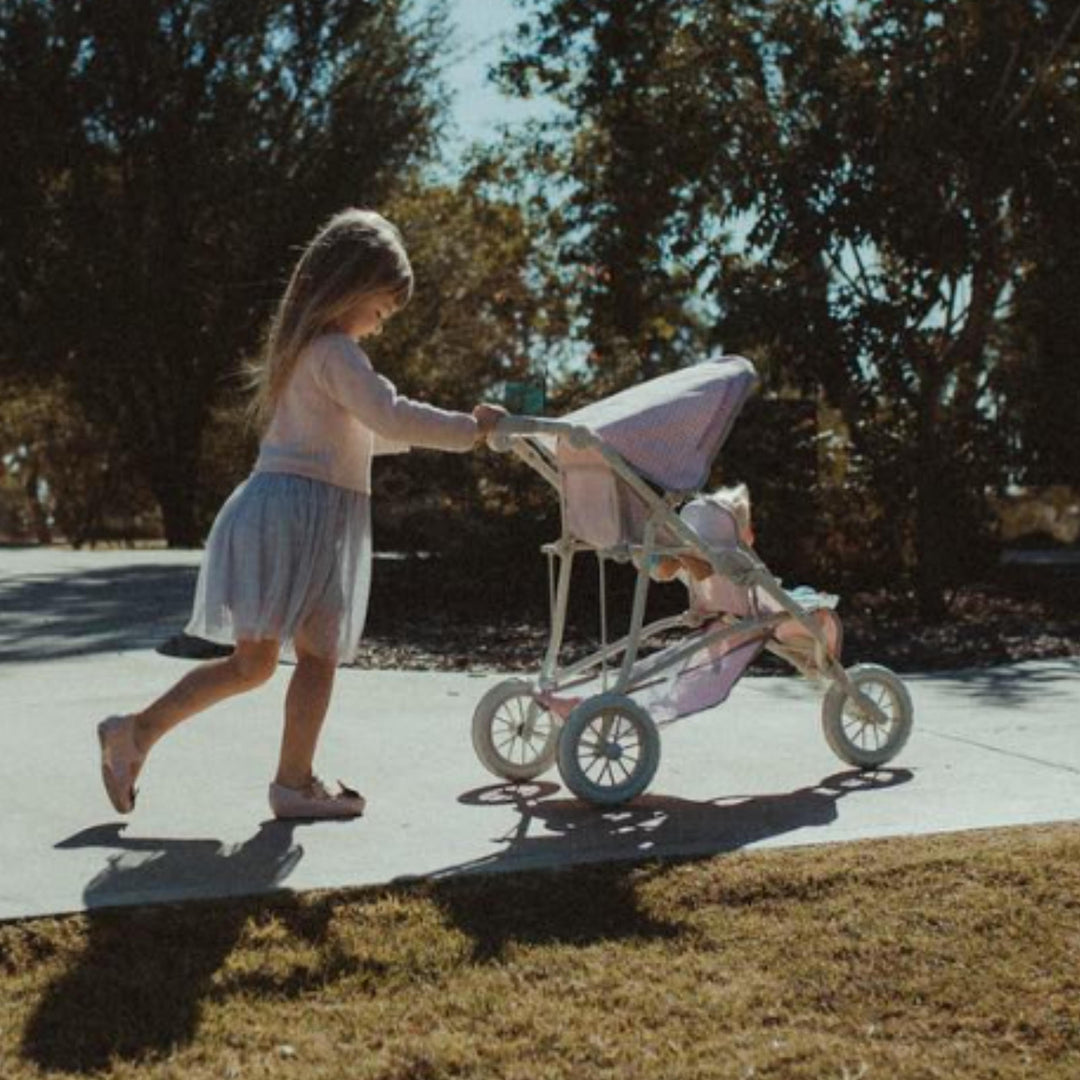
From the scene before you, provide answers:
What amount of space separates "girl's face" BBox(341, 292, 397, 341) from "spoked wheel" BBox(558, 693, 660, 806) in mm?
1246

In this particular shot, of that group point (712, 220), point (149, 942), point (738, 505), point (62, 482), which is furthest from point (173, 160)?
point (62, 482)

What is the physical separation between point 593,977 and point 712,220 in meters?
9.69

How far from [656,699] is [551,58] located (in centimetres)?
935

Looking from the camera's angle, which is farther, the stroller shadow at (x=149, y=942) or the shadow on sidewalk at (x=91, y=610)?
the shadow on sidewalk at (x=91, y=610)

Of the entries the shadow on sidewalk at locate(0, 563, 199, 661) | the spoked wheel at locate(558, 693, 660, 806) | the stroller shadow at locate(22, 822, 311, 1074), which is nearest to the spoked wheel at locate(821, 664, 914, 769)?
the spoked wheel at locate(558, 693, 660, 806)

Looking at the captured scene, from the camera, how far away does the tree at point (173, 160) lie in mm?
20297

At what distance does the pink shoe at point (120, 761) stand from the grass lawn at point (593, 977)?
2.76 ft

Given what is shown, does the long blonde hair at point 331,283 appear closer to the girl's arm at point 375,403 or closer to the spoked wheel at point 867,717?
the girl's arm at point 375,403

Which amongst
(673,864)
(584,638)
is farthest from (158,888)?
(584,638)

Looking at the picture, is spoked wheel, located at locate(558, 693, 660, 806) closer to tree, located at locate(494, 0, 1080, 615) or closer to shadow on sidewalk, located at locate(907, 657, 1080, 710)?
shadow on sidewalk, located at locate(907, 657, 1080, 710)

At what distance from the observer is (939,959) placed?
3.66m

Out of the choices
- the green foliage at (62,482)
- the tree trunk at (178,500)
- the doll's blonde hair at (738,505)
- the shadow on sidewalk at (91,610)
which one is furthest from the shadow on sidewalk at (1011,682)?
the green foliage at (62,482)

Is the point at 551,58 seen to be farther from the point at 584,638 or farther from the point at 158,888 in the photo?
the point at 158,888

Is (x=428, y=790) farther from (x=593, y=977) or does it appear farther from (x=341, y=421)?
(x=593, y=977)
